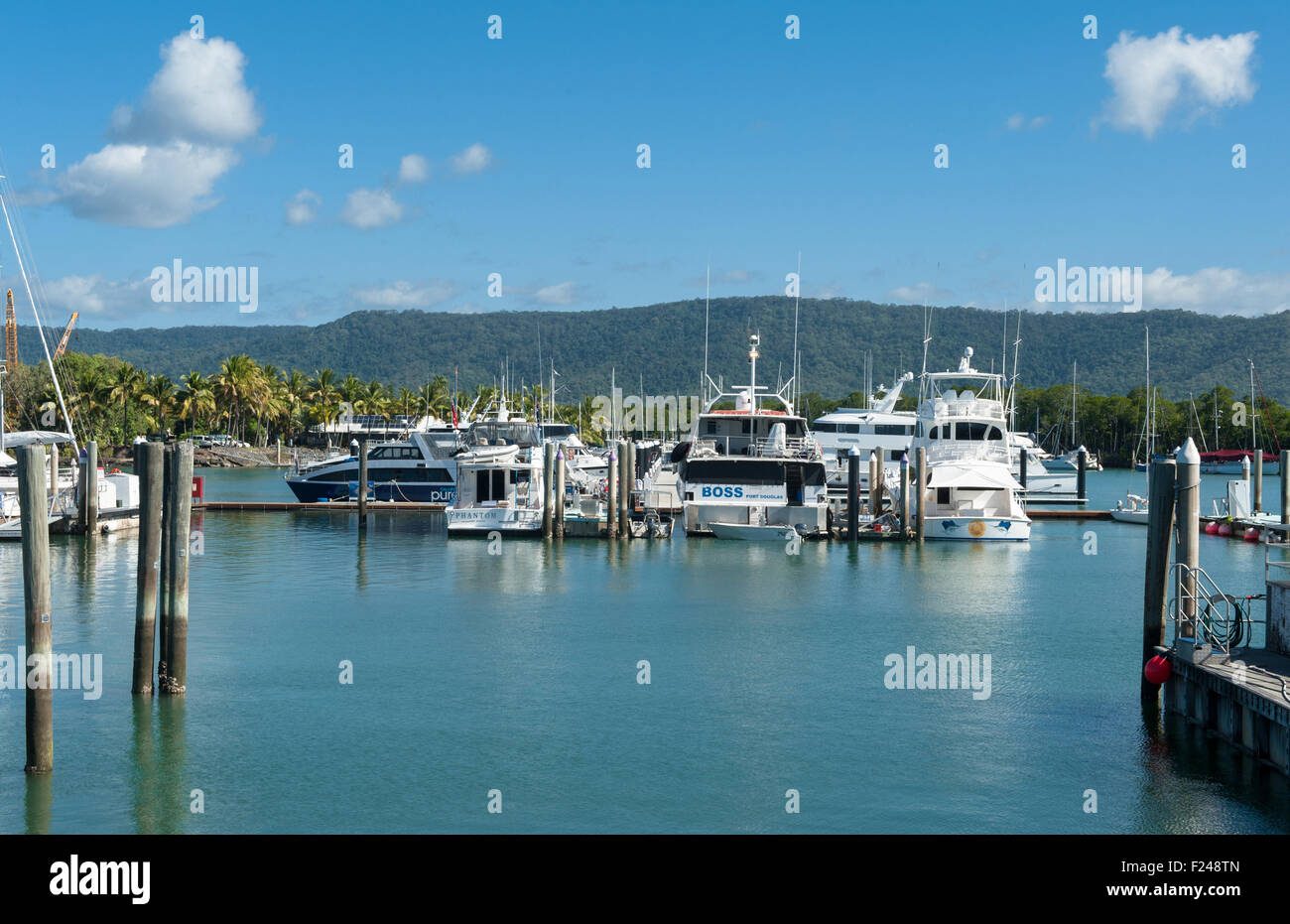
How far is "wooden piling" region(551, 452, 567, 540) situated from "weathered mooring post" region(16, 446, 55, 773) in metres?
32.4

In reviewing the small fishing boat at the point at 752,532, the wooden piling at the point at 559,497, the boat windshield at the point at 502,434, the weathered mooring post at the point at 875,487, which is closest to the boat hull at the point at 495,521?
the wooden piling at the point at 559,497

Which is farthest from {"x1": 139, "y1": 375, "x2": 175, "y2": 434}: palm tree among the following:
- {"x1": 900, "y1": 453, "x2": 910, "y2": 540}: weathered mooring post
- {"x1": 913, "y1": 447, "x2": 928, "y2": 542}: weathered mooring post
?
{"x1": 913, "y1": 447, "x2": 928, "y2": 542}: weathered mooring post

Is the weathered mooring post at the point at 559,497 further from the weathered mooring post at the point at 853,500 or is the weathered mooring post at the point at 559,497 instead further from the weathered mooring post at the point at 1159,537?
the weathered mooring post at the point at 1159,537

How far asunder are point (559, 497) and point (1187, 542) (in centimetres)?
3304

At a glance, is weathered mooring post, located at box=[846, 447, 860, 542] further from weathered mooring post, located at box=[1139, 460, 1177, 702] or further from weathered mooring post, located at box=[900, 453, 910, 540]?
weathered mooring post, located at box=[1139, 460, 1177, 702]

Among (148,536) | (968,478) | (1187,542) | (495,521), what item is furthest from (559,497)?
(1187,542)

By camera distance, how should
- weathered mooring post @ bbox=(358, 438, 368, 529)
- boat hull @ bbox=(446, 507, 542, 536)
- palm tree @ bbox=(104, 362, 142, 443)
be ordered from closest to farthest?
boat hull @ bbox=(446, 507, 542, 536)
weathered mooring post @ bbox=(358, 438, 368, 529)
palm tree @ bbox=(104, 362, 142, 443)

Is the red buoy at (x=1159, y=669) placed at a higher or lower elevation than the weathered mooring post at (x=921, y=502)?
lower

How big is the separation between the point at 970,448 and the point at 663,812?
40.5 metres

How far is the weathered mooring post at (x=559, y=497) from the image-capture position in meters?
49.1

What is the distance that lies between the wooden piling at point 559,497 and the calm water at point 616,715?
8.97 metres

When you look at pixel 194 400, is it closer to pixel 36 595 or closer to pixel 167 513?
pixel 167 513

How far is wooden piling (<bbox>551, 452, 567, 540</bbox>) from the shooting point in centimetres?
4909

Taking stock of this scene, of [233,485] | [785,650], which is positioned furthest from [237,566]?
[233,485]
